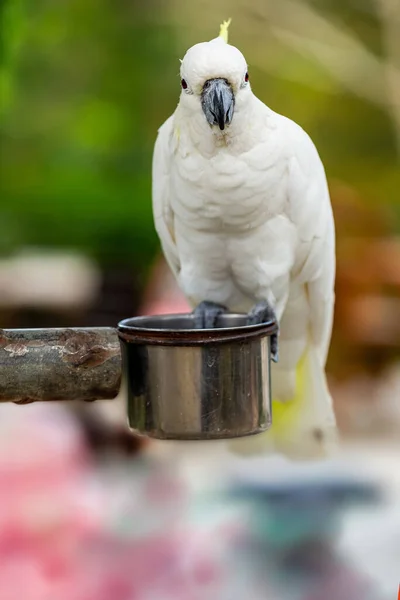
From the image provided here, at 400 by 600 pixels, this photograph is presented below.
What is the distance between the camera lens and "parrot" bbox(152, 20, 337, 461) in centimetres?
101

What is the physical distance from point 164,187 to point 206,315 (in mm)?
214

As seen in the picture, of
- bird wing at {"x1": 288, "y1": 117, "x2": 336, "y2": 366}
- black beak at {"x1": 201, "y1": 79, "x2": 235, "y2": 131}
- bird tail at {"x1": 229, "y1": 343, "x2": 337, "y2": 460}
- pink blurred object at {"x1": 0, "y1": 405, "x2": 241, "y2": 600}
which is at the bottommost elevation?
pink blurred object at {"x1": 0, "y1": 405, "x2": 241, "y2": 600}

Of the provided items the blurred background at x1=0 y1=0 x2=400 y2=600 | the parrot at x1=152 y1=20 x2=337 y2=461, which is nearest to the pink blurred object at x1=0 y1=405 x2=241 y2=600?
the parrot at x1=152 y1=20 x2=337 y2=461

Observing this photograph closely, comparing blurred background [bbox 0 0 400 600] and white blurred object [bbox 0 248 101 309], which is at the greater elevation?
blurred background [bbox 0 0 400 600]

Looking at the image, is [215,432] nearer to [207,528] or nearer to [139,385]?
[139,385]

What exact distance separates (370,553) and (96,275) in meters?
1.61

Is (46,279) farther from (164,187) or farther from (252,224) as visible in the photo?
(252,224)

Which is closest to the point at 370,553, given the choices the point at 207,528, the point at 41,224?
the point at 207,528

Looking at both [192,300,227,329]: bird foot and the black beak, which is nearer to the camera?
the black beak

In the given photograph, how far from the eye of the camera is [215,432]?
3.00 ft

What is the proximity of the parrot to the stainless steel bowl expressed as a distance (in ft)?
0.65

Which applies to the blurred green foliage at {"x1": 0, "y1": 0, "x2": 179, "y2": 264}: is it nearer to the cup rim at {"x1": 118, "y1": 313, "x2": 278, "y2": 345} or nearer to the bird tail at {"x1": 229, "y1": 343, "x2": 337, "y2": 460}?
the bird tail at {"x1": 229, "y1": 343, "x2": 337, "y2": 460}

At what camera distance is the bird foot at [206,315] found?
1.17 meters

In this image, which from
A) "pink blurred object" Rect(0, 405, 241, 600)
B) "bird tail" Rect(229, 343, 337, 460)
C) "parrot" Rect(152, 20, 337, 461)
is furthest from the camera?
"pink blurred object" Rect(0, 405, 241, 600)
